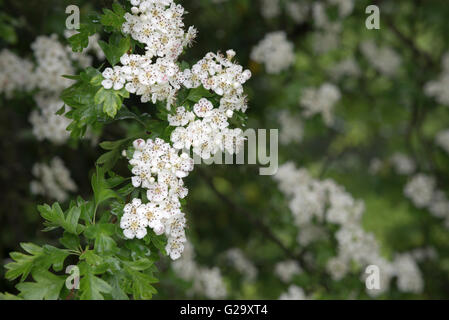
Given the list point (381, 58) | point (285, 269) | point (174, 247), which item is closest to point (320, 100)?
point (381, 58)

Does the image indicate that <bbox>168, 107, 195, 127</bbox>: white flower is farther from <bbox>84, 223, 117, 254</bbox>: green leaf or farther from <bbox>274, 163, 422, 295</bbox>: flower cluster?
<bbox>274, 163, 422, 295</bbox>: flower cluster

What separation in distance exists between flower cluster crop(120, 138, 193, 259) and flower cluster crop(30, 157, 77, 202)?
1473 millimetres

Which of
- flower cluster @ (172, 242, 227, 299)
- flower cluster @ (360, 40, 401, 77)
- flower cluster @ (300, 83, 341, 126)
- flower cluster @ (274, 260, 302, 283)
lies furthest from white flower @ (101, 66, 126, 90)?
flower cluster @ (360, 40, 401, 77)

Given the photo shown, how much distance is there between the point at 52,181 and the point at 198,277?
105 cm

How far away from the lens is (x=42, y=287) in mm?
1436

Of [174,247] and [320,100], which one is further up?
[320,100]

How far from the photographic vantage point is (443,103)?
347cm

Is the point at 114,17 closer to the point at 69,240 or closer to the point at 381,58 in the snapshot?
the point at 69,240

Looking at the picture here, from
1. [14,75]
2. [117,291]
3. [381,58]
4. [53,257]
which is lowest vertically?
[117,291]

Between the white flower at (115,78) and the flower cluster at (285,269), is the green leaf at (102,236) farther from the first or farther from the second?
the flower cluster at (285,269)

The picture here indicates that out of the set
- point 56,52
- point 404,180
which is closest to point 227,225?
point 404,180

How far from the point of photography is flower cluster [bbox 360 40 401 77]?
376 cm

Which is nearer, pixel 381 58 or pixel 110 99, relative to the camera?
pixel 110 99

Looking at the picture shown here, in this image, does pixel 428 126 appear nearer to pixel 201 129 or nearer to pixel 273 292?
pixel 273 292
